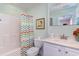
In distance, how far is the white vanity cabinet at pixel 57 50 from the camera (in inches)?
49.4

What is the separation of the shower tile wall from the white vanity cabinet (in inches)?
9.3

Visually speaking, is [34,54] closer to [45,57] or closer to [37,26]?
[45,57]

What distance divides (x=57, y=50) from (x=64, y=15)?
500 millimetres

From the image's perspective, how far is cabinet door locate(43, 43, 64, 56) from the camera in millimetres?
1283

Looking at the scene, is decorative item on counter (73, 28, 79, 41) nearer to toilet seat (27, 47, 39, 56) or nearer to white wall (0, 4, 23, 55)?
toilet seat (27, 47, 39, 56)

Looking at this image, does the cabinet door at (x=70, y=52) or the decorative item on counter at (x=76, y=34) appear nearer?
the cabinet door at (x=70, y=52)

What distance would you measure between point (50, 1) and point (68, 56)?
77 centimetres

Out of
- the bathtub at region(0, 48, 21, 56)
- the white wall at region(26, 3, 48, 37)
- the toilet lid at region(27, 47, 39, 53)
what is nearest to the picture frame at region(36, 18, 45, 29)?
the white wall at region(26, 3, 48, 37)

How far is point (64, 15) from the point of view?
1.33 meters

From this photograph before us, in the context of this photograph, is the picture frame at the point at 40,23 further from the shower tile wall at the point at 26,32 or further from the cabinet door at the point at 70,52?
the cabinet door at the point at 70,52

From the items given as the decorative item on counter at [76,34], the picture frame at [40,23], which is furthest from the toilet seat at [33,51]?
the decorative item on counter at [76,34]

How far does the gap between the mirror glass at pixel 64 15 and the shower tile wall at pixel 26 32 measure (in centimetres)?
32

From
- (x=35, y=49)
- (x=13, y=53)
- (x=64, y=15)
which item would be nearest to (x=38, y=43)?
(x=35, y=49)

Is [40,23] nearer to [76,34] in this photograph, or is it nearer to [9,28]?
[9,28]
